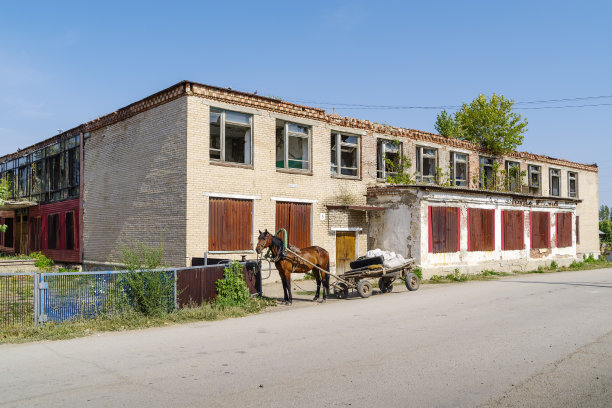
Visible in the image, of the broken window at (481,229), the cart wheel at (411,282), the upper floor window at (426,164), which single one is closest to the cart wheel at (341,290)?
the cart wheel at (411,282)

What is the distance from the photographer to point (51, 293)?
10.3m

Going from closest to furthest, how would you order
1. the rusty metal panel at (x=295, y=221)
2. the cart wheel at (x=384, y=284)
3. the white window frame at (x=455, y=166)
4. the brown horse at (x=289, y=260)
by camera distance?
1. the brown horse at (x=289, y=260)
2. the cart wheel at (x=384, y=284)
3. the rusty metal panel at (x=295, y=221)
4. the white window frame at (x=455, y=166)

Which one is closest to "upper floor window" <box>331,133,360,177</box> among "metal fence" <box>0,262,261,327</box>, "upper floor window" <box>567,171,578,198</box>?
"metal fence" <box>0,262,261,327</box>

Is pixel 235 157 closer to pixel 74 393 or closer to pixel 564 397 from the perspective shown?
pixel 74 393

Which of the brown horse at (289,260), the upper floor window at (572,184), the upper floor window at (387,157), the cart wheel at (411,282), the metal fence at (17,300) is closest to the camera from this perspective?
the metal fence at (17,300)

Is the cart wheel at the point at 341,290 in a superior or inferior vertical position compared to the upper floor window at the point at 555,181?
inferior

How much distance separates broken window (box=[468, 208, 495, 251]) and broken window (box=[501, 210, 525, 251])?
1.20 m

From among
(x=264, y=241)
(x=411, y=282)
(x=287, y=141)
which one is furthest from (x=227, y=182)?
(x=411, y=282)

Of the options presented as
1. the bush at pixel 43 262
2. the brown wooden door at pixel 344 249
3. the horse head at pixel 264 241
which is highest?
the horse head at pixel 264 241

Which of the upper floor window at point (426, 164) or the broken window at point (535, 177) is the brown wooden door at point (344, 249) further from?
the broken window at point (535, 177)

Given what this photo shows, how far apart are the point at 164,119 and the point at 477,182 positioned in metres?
19.6

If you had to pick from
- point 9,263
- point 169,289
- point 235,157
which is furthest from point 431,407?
point 9,263

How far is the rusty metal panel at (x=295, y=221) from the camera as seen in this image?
68.0ft

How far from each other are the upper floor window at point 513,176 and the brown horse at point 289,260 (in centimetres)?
2221
